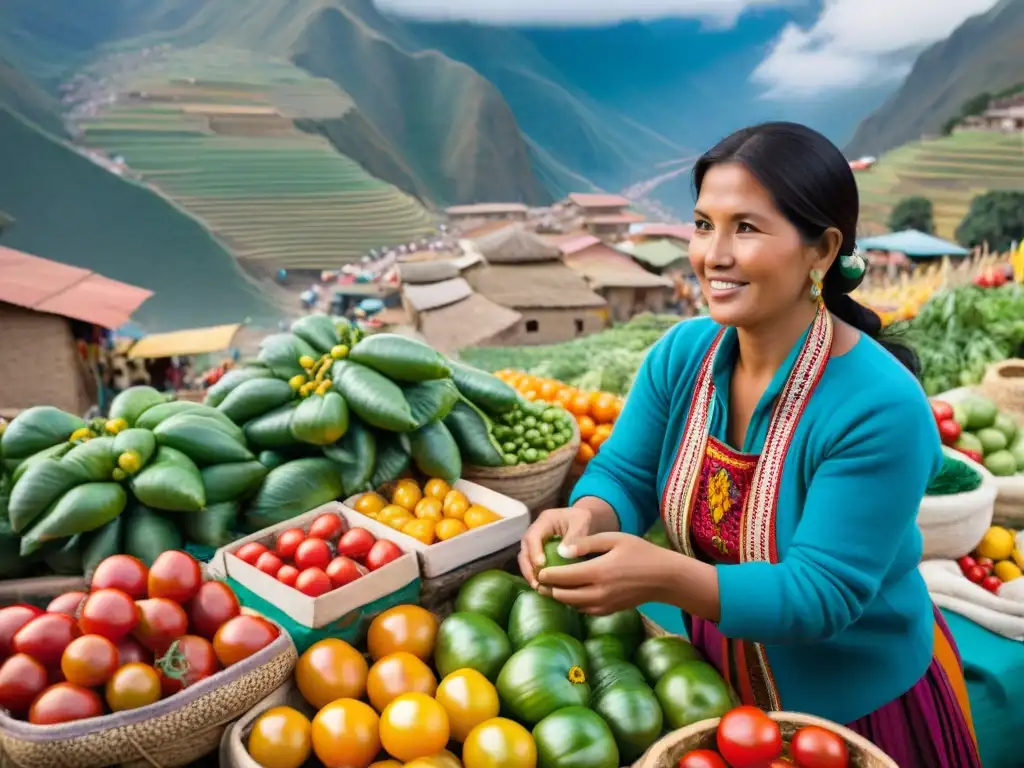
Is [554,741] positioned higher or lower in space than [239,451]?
lower

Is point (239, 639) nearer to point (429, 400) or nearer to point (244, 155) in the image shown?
point (429, 400)

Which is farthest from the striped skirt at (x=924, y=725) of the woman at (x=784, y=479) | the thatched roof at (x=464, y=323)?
the thatched roof at (x=464, y=323)

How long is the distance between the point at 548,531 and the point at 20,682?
96 cm

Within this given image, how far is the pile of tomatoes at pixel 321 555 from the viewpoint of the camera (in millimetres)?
1510

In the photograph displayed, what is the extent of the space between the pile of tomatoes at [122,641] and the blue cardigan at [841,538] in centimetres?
92

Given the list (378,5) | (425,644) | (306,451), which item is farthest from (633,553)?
(378,5)

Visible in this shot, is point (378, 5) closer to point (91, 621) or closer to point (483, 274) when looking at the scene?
point (483, 274)

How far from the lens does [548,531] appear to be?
1.44 metres

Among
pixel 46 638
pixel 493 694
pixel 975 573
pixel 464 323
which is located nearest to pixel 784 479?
pixel 493 694

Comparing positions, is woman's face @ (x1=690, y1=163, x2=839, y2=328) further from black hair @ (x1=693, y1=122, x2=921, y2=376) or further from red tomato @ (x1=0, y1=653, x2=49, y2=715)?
red tomato @ (x1=0, y1=653, x2=49, y2=715)

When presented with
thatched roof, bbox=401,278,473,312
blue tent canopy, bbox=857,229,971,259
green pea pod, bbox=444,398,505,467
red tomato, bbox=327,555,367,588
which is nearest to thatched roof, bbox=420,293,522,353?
thatched roof, bbox=401,278,473,312

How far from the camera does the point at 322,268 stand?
16078 millimetres

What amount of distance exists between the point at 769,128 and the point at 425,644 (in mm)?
1179

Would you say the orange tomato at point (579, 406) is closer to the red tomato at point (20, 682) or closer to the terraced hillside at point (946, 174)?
the red tomato at point (20, 682)
